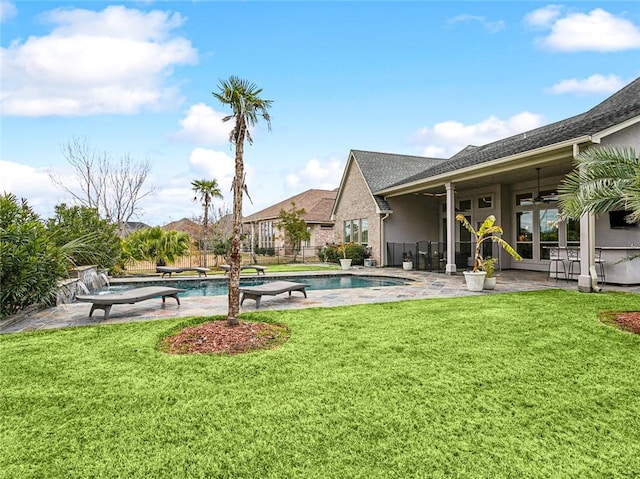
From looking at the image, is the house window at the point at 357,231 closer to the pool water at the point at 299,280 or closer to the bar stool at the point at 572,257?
the pool water at the point at 299,280

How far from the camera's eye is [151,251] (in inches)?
741

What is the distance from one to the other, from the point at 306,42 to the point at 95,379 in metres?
14.0

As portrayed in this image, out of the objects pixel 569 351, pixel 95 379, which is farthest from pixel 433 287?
pixel 95 379

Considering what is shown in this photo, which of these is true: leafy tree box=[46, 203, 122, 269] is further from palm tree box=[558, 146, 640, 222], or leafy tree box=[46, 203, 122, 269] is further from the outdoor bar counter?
the outdoor bar counter

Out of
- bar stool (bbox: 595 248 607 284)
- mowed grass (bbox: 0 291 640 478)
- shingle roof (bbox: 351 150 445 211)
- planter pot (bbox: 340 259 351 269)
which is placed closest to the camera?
mowed grass (bbox: 0 291 640 478)

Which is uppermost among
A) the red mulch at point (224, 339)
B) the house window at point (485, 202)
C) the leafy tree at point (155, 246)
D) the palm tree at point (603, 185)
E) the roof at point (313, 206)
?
the roof at point (313, 206)

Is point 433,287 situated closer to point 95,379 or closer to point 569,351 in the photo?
point 569,351

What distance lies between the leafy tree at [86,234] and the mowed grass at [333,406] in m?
6.94

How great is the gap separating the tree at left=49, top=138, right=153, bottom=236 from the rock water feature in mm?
11022

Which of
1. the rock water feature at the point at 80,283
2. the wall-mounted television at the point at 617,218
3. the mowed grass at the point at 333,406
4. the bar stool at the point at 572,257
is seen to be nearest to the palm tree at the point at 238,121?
the mowed grass at the point at 333,406

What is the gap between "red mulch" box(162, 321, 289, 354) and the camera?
5258mm

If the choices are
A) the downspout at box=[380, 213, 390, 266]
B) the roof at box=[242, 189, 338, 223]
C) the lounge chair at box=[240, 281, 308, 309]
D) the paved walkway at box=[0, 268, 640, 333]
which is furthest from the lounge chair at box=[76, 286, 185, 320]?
the roof at box=[242, 189, 338, 223]

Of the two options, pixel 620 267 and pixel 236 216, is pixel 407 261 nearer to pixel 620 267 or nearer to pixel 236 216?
pixel 620 267

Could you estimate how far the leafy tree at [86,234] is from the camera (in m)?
11.9
